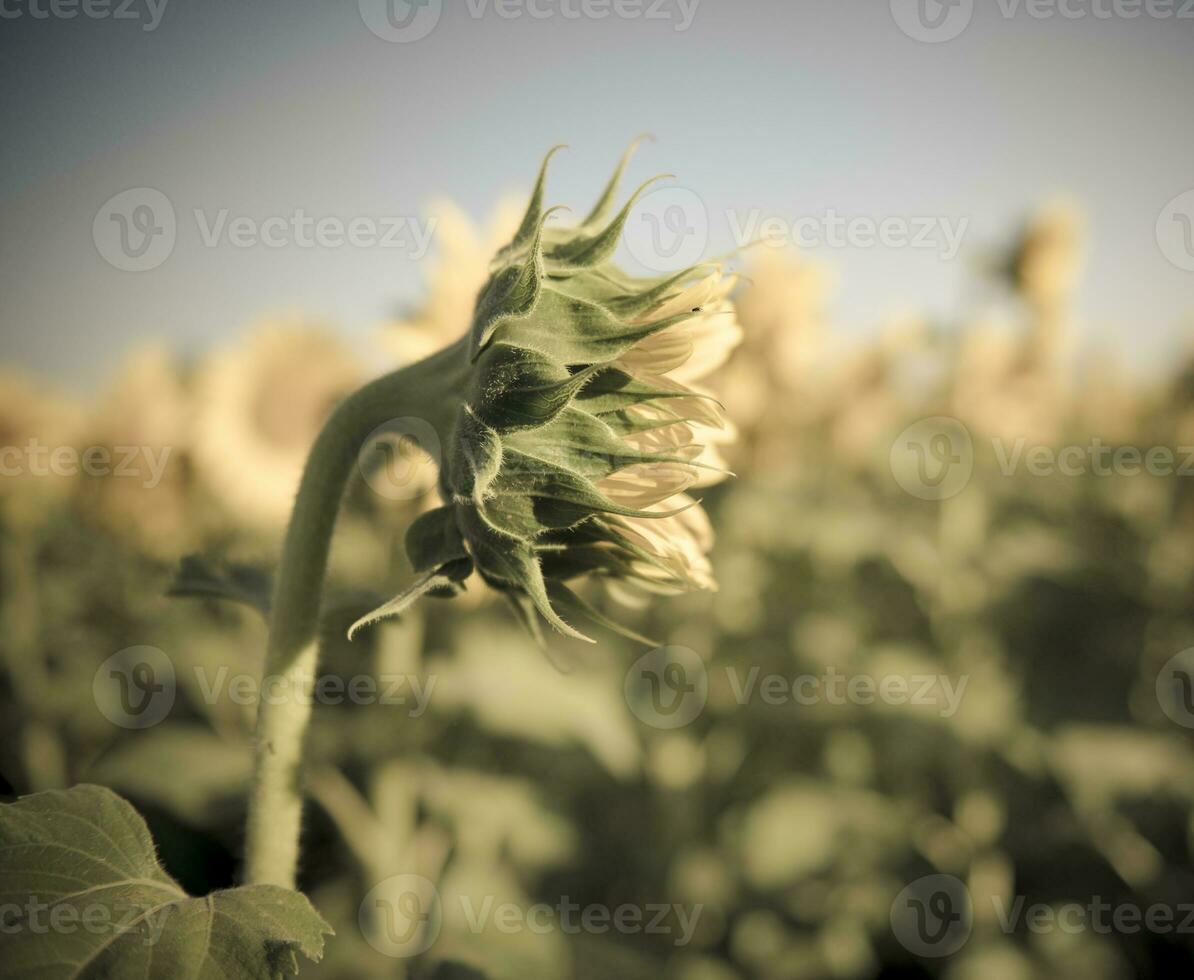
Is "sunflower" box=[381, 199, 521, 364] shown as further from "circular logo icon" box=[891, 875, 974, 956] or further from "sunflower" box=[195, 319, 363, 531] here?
"circular logo icon" box=[891, 875, 974, 956]

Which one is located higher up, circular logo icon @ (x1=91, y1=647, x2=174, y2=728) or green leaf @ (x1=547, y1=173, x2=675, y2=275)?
green leaf @ (x1=547, y1=173, x2=675, y2=275)

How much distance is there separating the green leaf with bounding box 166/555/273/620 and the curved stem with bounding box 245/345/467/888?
9 cm

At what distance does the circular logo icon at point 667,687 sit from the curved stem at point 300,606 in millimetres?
→ 2555

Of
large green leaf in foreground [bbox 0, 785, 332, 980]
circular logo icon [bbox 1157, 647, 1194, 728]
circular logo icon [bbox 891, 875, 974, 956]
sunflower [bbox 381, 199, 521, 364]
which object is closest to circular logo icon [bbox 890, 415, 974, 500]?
circular logo icon [bbox 1157, 647, 1194, 728]

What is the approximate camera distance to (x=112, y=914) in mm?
788

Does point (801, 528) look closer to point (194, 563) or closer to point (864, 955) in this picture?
point (864, 955)

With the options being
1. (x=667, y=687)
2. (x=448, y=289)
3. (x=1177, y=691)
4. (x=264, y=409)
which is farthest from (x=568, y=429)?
(x=1177, y=691)

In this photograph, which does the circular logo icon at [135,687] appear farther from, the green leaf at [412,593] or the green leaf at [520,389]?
the green leaf at [520,389]

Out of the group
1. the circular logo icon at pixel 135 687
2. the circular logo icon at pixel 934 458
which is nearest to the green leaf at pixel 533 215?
the circular logo icon at pixel 135 687

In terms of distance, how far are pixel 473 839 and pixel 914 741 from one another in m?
1.89

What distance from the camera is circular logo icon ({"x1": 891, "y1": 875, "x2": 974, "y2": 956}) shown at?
3.52 m

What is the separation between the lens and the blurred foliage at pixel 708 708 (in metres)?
2.70

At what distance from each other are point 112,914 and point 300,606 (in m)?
0.36

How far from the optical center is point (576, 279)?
1082mm
